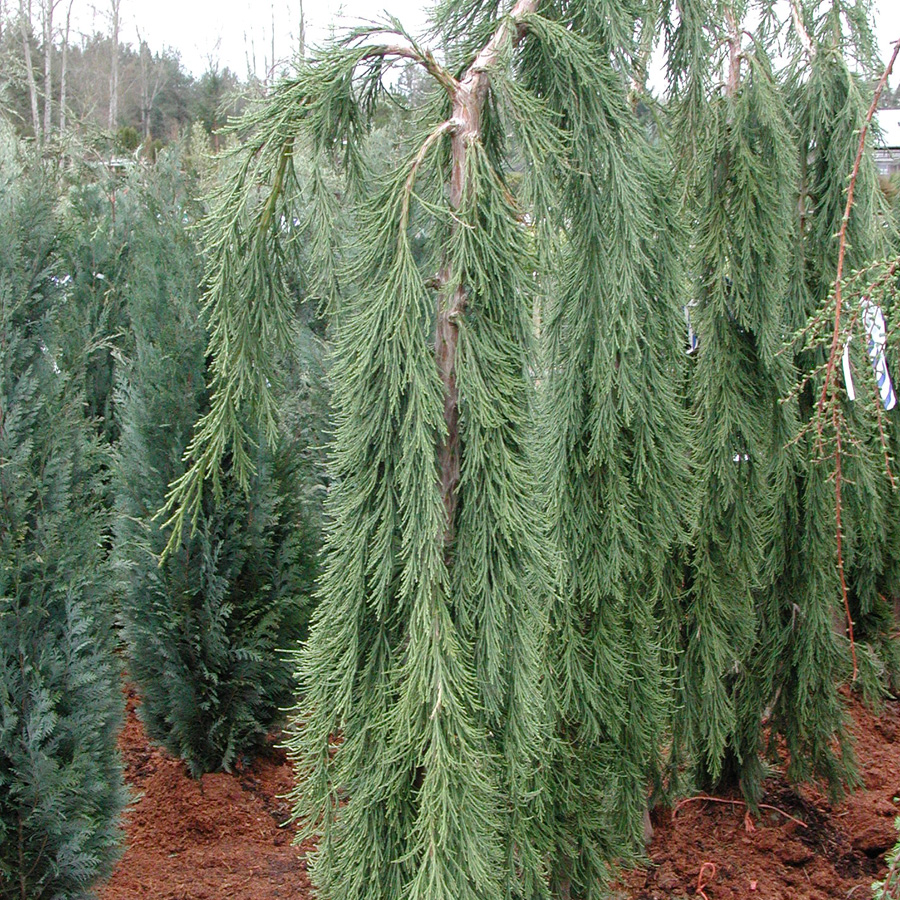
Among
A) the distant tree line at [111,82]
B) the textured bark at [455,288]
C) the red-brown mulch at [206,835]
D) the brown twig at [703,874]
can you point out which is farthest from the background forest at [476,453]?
the distant tree line at [111,82]

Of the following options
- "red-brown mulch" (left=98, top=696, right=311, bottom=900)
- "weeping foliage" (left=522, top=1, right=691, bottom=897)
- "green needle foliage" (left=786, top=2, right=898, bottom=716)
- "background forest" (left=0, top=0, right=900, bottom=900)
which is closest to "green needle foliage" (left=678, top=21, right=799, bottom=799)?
"background forest" (left=0, top=0, right=900, bottom=900)

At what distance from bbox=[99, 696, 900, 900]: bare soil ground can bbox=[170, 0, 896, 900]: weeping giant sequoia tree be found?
4.33ft

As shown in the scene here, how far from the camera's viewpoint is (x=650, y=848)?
11.6ft

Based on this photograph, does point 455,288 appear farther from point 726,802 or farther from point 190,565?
point 726,802

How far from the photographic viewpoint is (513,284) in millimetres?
1720

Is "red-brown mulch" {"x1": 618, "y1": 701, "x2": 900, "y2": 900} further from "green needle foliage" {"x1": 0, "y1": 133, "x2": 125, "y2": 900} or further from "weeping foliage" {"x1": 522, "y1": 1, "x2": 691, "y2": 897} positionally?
"green needle foliage" {"x1": 0, "y1": 133, "x2": 125, "y2": 900}

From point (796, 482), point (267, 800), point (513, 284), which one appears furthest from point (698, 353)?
point (267, 800)

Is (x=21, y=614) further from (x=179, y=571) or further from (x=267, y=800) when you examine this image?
(x=267, y=800)

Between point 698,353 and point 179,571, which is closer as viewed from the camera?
point 698,353

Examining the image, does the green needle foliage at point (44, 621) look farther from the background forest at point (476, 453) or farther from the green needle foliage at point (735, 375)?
the green needle foliage at point (735, 375)

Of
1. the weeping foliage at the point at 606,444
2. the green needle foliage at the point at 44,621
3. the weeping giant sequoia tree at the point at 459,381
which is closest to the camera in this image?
the weeping giant sequoia tree at the point at 459,381

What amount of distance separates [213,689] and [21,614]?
1.34 m

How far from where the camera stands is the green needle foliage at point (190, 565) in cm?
362

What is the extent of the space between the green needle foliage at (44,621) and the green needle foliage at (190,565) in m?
0.85
